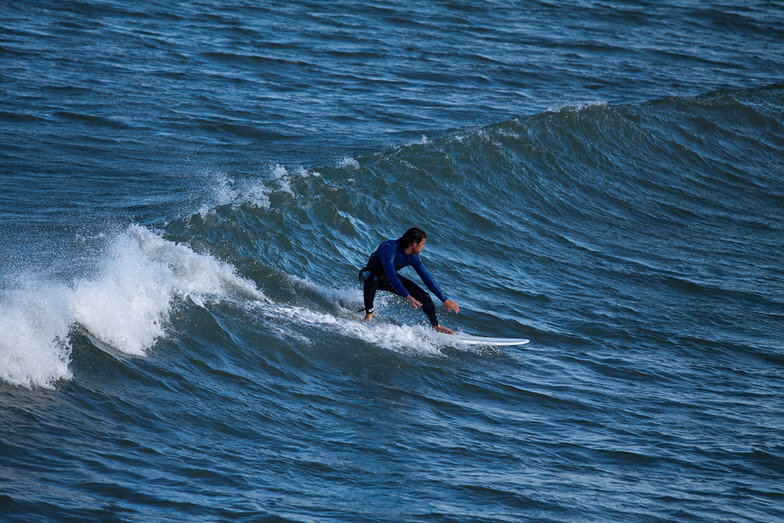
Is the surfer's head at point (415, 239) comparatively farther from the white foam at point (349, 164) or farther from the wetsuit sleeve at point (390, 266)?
the white foam at point (349, 164)

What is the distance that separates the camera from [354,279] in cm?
1156

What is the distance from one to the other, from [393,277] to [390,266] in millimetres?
149

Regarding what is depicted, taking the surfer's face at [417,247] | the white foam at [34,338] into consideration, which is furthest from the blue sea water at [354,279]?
the surfer's face at [417,247]

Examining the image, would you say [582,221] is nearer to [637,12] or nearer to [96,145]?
[96,145]

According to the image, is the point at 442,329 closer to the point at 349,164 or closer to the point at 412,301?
the point at 412,301

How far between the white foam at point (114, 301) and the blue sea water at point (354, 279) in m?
0.03

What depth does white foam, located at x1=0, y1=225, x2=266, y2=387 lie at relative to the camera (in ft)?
24.3

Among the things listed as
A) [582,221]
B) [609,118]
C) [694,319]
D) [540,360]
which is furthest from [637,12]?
[540,360]

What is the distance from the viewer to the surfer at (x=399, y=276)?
955 centimetres

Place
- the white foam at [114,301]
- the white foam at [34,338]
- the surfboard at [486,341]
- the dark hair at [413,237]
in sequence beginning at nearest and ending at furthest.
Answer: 1. the white foam at [34,338]
2. the white foam at [114,301]
3. the dark hair at [413,237]
4. the surfboard at [486,341]

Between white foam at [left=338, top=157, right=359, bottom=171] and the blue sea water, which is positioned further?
white foam at [left=338, top=157, right=359, bottom=171]

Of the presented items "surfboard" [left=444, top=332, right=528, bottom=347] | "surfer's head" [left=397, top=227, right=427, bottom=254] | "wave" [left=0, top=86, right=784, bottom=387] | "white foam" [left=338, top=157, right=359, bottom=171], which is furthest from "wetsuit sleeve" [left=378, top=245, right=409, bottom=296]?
"white foam" [left=338, top=157, right=359, bottom=171]

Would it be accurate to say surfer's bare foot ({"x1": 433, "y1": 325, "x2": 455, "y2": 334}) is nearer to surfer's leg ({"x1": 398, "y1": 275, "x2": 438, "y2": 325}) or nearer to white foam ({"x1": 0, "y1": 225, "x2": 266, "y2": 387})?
surfer's leg ({"x1": 398, "y1": 275, "x2": 438, "y2": 325})

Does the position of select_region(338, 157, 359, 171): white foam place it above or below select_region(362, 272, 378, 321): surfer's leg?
above
